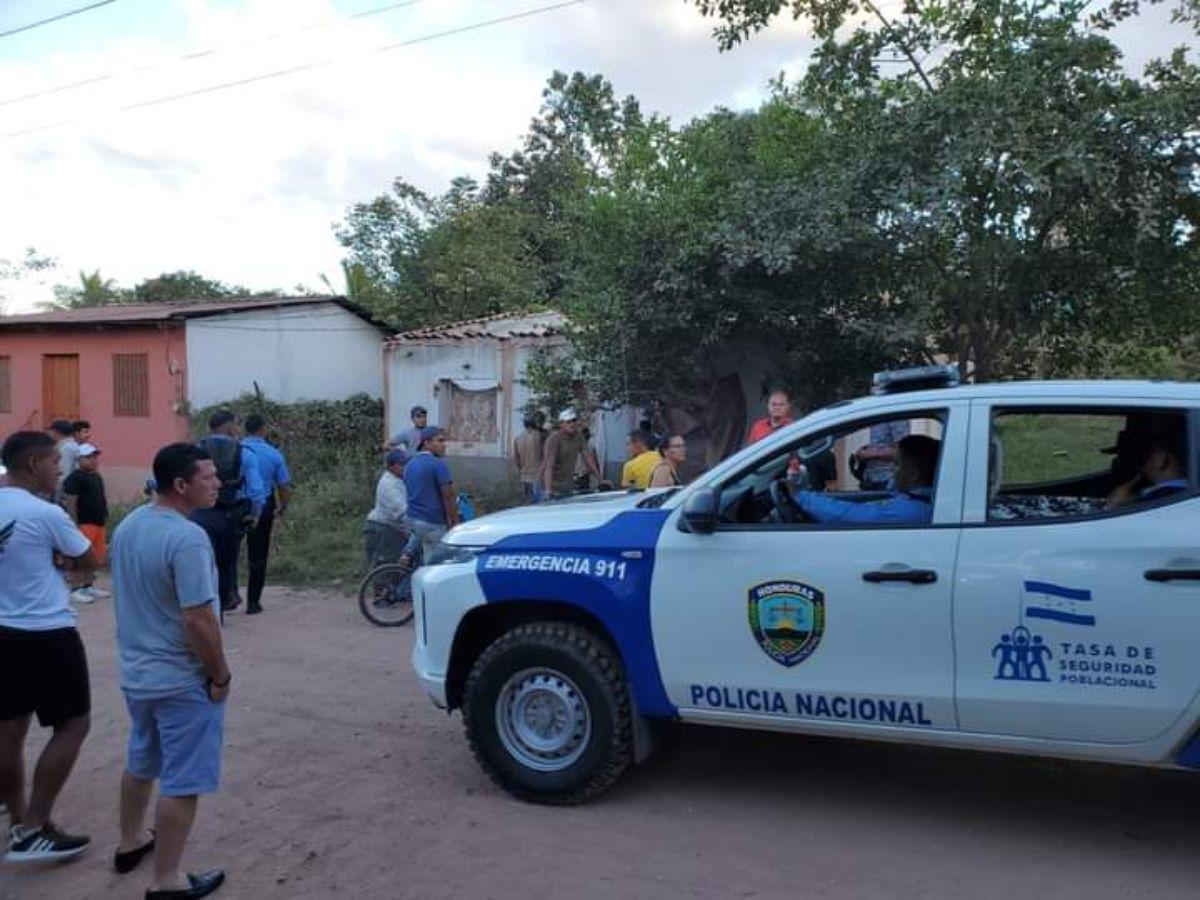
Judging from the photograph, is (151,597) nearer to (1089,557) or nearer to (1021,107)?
(1089,557)

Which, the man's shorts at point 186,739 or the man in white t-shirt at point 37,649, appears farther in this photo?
the man in white t-shirt at point 37,649

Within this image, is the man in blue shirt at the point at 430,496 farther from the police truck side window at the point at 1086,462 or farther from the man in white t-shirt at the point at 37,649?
the police truck side window at the point at 1086,462

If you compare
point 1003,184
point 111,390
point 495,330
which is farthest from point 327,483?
point 1003,184

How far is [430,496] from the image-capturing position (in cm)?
922

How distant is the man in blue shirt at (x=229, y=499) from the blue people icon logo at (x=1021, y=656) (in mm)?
6504

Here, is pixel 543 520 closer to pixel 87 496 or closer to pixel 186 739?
pixel 186 739

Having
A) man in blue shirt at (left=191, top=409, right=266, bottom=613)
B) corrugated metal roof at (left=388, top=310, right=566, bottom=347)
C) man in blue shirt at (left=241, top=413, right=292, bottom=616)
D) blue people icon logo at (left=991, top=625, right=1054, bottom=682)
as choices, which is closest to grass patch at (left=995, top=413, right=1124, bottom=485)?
blue people icon logo at (left=991, top=625, right=1054, bottom=682)

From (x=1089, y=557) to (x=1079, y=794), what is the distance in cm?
157

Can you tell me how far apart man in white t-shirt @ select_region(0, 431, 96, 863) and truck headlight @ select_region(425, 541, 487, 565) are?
1.57 metres

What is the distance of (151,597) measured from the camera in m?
3.83

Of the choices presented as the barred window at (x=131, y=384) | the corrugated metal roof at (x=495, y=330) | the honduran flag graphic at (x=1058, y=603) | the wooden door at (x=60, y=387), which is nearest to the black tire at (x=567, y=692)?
the honduran flag graphic at (x=1058, y=603)

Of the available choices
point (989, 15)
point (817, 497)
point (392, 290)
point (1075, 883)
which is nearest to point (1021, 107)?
point (989, 15)

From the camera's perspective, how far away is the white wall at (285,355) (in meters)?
19.0

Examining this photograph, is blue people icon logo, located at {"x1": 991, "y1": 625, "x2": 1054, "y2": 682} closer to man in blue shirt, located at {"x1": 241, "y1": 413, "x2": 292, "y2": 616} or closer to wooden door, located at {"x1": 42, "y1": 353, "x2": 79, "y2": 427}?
man in blue shirt, located at {"x1": 241, "y1": 413, "x2": 292, "y2": 616}
